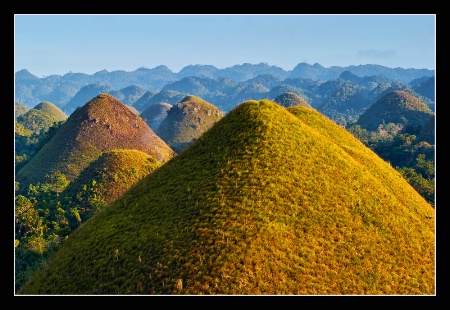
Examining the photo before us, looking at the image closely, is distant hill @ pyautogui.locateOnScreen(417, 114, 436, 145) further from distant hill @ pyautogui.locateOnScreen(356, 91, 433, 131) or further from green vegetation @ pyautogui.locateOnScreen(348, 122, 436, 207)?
distant hill @ pyautogui.locateOnScreen(356, 91, 433, 131)

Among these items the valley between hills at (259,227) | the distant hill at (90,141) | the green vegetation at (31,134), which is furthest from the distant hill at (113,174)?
the green vegetation at (31,134)

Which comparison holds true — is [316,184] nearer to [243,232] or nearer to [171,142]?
[243,232]

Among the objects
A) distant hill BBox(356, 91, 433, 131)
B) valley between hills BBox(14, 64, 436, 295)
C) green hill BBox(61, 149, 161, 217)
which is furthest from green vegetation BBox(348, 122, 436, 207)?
distant hill BBox(356, 91, 433, 131)

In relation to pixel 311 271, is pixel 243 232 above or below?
above

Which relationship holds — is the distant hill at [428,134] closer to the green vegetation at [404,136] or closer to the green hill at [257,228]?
the green vegetation at [404,136]


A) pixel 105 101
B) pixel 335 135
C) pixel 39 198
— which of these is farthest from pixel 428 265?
pixel 105 101

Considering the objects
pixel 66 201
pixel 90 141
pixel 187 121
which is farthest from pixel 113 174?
pixel 187 121
